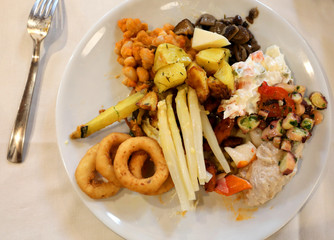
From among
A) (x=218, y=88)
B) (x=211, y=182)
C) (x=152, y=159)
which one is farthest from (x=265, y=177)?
(x=152, y=159)

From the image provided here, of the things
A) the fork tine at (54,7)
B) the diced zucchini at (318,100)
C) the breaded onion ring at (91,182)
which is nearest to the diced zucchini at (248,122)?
the diced zucchini at (318,100)

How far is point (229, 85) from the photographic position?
92.7 inches

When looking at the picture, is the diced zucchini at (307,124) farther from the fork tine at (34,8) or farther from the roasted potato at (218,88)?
the fork tine at (34,8)

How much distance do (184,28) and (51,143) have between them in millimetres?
1717

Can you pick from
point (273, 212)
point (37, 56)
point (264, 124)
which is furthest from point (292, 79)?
point (37, 56)

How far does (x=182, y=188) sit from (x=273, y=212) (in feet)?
2.70

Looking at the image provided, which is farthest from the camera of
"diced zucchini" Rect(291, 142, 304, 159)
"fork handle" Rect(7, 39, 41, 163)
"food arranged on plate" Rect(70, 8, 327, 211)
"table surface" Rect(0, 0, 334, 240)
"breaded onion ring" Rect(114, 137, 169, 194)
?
"fork handle" Rect(7, 39, 41, 163)

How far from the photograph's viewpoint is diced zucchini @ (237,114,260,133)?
2.37m

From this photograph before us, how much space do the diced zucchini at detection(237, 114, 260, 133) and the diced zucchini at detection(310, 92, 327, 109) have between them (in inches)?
21.9

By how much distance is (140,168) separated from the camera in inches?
90.1

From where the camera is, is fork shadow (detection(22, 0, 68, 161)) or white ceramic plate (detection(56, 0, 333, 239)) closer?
white ceramic plate (detection(56, 0, 333, 239))

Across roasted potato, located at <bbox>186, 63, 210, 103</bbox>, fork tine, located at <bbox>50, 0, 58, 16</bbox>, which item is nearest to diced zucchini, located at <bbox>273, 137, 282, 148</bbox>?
roasted potato, located at <bbox>186, 63, 210, 103</bbox>

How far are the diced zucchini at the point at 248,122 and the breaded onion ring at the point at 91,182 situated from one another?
3.98 feet

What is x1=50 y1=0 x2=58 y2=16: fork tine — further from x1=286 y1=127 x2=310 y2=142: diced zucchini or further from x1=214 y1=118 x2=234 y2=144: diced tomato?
x1=286 y1=127 x2=310 y2=142: diced zucchini
